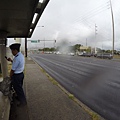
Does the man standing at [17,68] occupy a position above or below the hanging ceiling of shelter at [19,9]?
below

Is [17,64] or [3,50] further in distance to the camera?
[3,50]

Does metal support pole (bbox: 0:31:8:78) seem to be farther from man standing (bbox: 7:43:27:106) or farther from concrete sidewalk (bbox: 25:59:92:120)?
man standing (bbox: 7:43:27:106)

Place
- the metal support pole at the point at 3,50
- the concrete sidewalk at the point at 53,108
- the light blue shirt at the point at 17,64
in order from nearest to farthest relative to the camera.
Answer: the concrete sidewalk at the point at 53,108
the light blue shirt at the point at 17,64
the metal support pole at the point at 3,50

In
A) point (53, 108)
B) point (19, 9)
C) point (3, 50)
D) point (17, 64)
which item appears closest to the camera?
point (19, 9)

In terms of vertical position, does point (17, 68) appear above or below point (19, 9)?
below

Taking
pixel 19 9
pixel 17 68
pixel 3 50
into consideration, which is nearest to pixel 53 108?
pixel 17 68

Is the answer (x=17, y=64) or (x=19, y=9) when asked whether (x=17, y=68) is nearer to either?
(x=17, y=64)

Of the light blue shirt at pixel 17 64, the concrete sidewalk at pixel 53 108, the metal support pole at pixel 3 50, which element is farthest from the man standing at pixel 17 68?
the metal support pole at pixel 3 50

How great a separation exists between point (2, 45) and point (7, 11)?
2.95m

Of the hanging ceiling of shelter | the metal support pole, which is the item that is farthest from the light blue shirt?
the metal support pole

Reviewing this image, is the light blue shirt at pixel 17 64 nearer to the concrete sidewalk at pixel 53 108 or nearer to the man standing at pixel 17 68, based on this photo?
the man standing at pixel 17 68

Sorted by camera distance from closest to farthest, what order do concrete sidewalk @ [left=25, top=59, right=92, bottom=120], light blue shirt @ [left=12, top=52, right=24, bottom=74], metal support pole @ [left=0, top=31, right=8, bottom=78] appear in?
concrete sidewalk @ [left=25, top=59, right=92, bottom=120], light blue shirt @ [left=12, top=52, right=24, bottom=74], metal support pole @ [left=0, top=31, right=8, bottom=78]

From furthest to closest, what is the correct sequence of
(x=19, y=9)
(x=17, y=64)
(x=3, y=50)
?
(x=3, y=50), (x=17, y=64), (x=19, y=9)

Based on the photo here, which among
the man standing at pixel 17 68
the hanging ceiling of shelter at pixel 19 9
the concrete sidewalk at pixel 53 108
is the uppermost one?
the hanging ceiling of shelter at pixel 19 9
